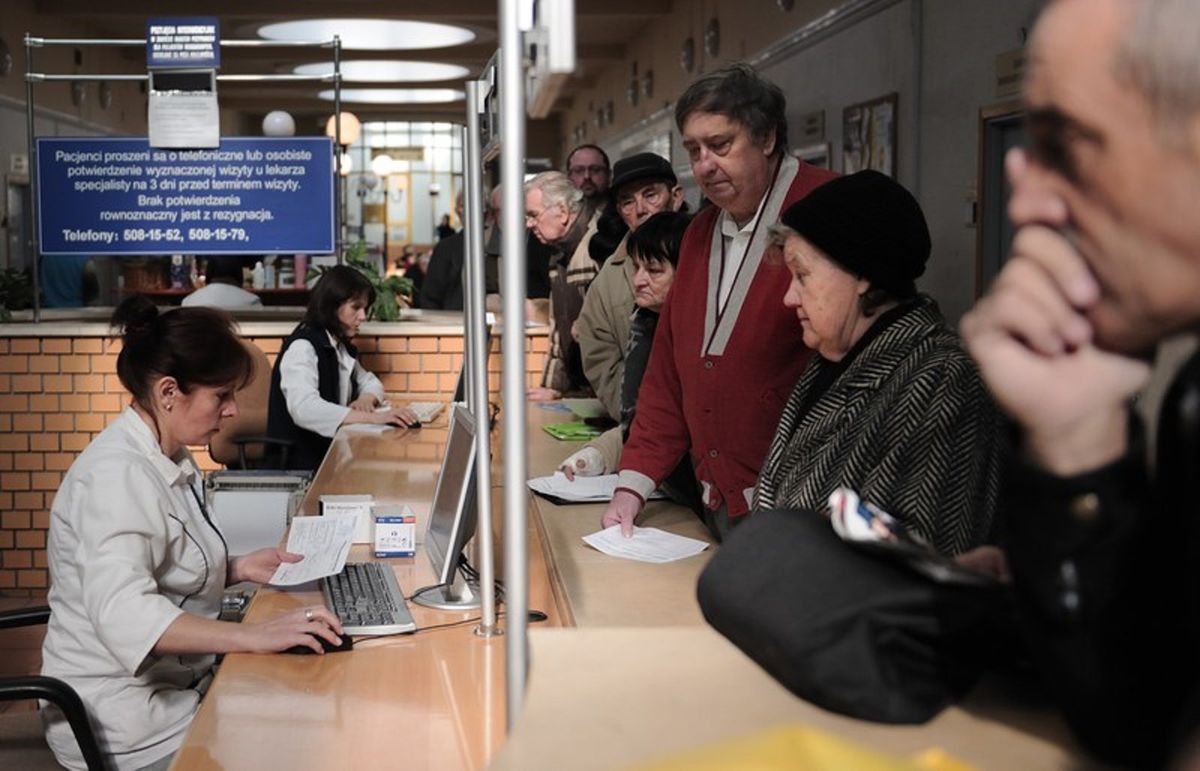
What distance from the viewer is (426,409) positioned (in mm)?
5398

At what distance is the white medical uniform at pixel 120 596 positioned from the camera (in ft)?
7.73

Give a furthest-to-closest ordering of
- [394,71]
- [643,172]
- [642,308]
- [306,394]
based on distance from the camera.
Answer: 1. [394,71]
2. [306,394]
3. [643,172]
4. [642,308]

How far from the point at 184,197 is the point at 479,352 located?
13.8 ft

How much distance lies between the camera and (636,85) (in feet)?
49.0

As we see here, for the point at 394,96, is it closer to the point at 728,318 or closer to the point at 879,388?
the point at 728,318

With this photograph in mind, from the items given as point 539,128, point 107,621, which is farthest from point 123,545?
point 539,128

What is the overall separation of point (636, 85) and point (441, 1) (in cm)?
262

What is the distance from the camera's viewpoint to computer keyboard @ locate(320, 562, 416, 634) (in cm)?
239

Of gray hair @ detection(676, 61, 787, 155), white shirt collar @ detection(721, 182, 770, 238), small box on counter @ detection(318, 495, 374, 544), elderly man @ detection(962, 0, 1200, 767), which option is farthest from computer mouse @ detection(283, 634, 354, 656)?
elderly man @ detection(962, 0, 1200, 767)

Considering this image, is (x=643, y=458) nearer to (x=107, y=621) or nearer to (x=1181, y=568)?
(x=107, y=621)

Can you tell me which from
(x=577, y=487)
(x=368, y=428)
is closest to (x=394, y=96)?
(x=368, y=428)

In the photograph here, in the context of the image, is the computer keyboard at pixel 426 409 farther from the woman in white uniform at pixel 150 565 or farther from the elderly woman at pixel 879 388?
the elderly woman at pixel 879 388

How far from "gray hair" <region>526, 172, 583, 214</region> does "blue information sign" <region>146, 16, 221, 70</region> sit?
176 centimetres

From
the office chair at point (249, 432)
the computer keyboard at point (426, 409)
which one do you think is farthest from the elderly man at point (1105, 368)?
the office chair at point (249, 432)
